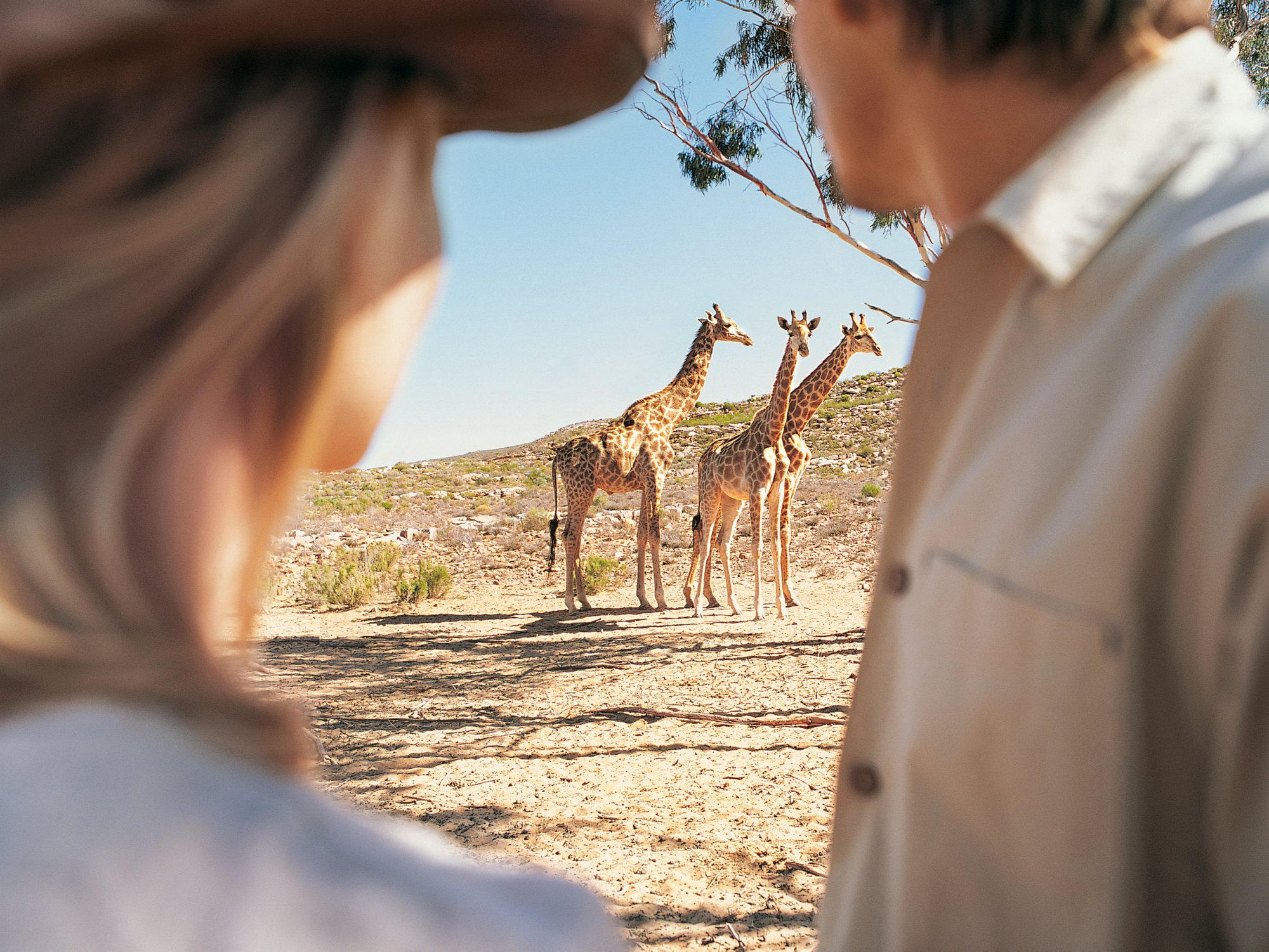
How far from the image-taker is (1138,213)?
86cm

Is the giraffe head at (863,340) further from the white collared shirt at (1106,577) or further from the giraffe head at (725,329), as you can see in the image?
the white collared shirt at (1106,577)

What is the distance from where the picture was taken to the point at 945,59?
0.94 m

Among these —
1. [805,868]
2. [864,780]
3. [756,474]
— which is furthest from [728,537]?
[864,780]

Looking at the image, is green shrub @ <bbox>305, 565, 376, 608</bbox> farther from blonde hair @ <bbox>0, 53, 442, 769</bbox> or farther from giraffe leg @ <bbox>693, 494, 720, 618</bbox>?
blonde hair @ <bbox>0, 53, 442, 769</bbox>

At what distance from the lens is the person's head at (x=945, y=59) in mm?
885

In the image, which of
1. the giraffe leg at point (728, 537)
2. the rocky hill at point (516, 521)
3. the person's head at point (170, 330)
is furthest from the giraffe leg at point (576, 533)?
the person's head at point (170, 330)

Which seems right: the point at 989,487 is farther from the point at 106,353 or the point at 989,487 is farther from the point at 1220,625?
the point at 106,353

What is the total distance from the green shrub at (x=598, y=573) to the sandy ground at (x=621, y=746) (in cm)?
191

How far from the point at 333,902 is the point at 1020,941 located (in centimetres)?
74

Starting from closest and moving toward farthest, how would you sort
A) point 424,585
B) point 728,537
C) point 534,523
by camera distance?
point 728,537 < point 424,585 < point 534,523

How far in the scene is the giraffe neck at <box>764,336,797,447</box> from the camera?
763cm

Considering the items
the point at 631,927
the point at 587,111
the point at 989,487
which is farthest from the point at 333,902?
the point at 631,927

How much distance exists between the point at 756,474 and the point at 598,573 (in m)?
3.25

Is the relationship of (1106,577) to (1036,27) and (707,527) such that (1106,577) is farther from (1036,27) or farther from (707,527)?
(707,527)
